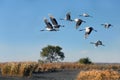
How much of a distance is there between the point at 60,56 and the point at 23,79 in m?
72.7

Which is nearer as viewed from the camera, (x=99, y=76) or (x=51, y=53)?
(x=99, y=76)

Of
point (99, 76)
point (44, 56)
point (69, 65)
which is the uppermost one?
point (44, 56)

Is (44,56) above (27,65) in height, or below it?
above

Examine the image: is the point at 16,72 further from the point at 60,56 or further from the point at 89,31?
the point at 60,56

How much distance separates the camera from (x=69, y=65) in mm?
70438

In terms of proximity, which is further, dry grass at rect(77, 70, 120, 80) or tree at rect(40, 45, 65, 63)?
tree at rect(40, 45, 65, 63)

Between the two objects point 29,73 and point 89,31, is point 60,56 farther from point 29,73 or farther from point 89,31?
point 89,31

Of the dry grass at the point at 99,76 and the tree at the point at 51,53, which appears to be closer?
the dry grass at the point at 99,76

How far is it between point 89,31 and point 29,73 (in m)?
22.1

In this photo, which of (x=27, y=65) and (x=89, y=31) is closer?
(x=89, y=31)

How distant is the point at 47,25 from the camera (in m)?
23.0

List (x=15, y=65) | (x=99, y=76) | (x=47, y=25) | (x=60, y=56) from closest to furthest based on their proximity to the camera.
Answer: (x=47, y=25) < (x=99, y=76) < (x=15, y=65) < (x=60, y=56)

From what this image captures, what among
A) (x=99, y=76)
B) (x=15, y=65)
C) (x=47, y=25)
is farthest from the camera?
(x=15, y=65)

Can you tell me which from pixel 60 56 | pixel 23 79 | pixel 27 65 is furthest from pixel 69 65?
pixel 60 56
